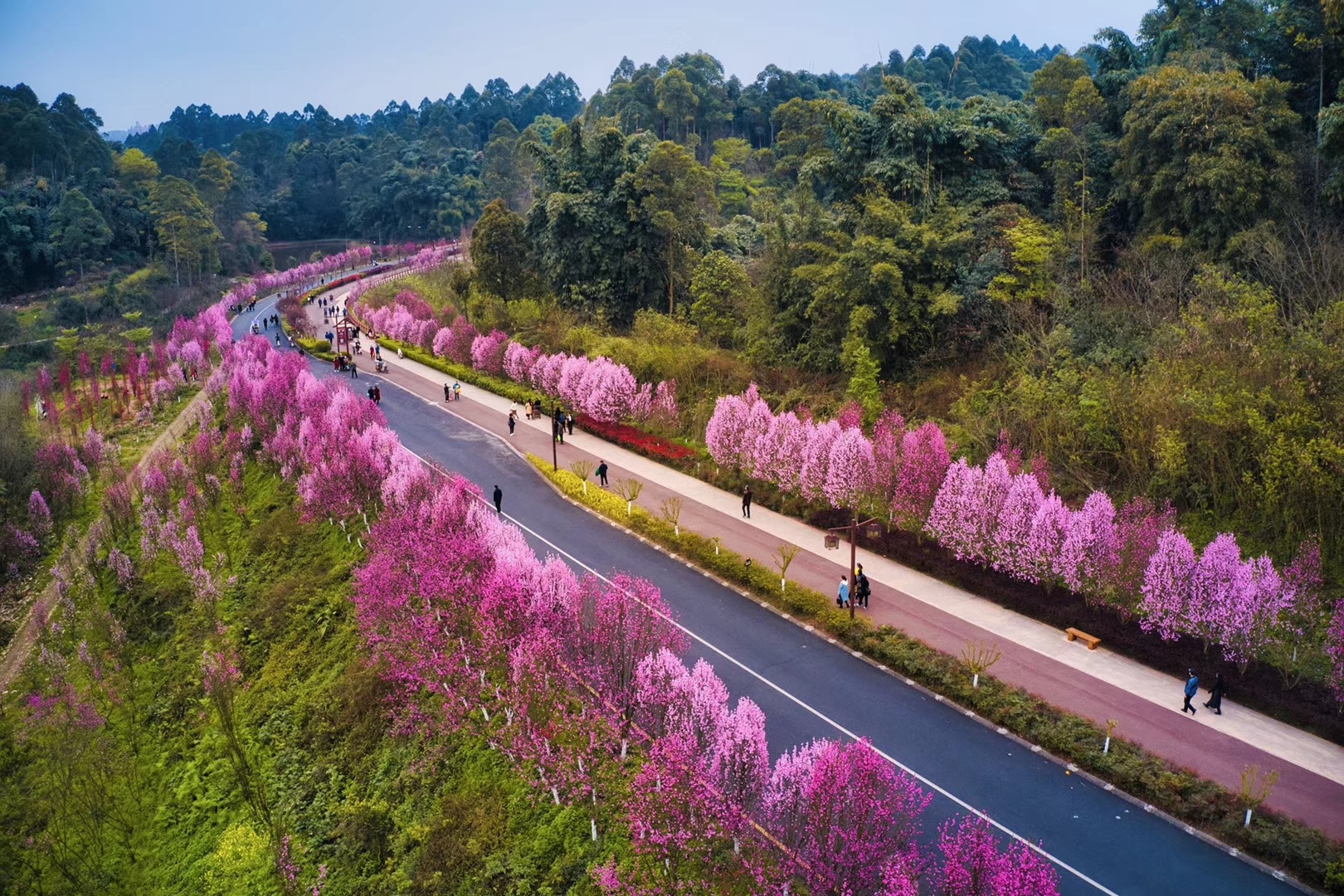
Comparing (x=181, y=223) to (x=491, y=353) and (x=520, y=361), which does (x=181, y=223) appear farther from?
(x=520, y=361)

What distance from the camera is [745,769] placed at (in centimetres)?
1461

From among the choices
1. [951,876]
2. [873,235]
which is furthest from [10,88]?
[951,876]

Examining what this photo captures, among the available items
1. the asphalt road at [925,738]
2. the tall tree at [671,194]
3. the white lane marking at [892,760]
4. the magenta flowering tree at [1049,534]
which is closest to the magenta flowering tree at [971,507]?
the magenta flowering tree at [1049,534]

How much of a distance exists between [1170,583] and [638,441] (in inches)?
862

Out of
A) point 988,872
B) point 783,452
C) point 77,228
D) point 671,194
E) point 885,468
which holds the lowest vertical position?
point 988,872

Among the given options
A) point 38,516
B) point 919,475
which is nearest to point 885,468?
point 919,475

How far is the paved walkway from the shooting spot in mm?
17031

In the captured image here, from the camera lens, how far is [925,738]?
1861 centimetres

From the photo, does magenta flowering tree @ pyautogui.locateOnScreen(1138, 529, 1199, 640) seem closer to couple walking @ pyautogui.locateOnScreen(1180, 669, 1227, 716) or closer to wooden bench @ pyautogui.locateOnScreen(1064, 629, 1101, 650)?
couple walking @ pyautogui.locateOnScreen(1180, 669, 1227, 716)

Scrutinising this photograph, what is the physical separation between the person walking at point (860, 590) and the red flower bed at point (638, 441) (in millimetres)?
12619

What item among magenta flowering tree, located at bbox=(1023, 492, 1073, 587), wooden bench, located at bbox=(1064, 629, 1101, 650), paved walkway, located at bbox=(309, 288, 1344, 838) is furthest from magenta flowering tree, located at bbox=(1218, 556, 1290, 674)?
magenta flowering tree, located at bbox=(1023, 492, 1073, 587)

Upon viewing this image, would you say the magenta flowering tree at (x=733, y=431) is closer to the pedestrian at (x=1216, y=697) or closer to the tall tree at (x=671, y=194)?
the pedestrian at (x=1216, y=697)

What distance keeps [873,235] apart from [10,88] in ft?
352

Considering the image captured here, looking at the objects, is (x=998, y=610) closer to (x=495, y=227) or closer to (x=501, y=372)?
(x=501, y=372)
